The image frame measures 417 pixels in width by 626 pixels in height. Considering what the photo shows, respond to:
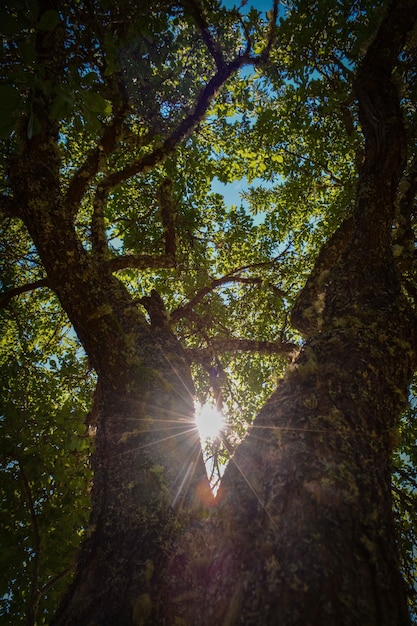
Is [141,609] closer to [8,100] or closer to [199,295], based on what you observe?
[8,100]

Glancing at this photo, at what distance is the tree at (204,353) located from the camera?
1526mm

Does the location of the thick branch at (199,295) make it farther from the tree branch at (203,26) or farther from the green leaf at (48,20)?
the green leaf at (48,20)

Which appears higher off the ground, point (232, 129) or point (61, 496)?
point (232, 129)

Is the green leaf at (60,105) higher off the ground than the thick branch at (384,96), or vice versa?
the thick branch at (384,96)

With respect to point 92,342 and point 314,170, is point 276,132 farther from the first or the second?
point 92,342

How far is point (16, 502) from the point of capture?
350 centimetres

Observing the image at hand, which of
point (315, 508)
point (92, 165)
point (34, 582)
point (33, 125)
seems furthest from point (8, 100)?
point (92, 165)

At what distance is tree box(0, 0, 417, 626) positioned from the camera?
1.53m

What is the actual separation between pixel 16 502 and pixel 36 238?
265 centimetres

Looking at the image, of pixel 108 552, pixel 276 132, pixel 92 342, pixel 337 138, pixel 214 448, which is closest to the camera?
pixel 108 552

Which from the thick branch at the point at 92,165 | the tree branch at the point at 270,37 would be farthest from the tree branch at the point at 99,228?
the tree branch at the point at 270,37

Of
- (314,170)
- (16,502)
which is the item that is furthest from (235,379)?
(16,502)

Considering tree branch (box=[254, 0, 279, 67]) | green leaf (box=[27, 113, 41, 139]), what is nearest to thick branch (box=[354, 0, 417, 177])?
tree branch (box=[254, 0, 279, 67])

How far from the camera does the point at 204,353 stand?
5.60 metres
